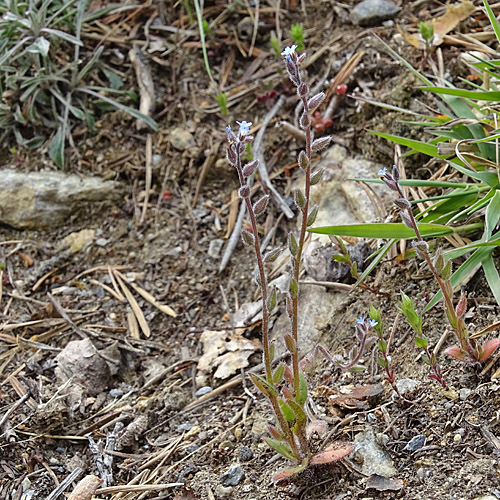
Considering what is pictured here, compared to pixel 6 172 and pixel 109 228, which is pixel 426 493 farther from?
pixel 6 172

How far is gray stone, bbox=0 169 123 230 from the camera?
10.7ft

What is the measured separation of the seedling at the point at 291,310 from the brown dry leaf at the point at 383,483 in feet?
0.34

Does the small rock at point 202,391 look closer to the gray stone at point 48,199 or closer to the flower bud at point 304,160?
the flower bud at point 304,160

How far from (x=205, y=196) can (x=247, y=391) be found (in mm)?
1265

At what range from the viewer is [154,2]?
12.1 ft

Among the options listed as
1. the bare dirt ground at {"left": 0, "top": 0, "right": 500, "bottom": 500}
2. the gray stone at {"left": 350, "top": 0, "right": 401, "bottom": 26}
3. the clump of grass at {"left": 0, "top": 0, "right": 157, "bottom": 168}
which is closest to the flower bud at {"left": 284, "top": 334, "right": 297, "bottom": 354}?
the bare dirt ground at {"left": 0, "top": 0, "right": 500, "bottom": 500}

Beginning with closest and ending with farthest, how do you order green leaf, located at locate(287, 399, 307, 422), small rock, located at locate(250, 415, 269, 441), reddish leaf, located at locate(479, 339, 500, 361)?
green leaf, located at locate(287, 399, 307, 422) < reddish leaf, located at locate(479, 339, 500, 361) < small rock, located at locate(250, 415, 269, 441)

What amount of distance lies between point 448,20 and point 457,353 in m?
1.97

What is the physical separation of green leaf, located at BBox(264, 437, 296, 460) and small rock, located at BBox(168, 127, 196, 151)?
76.6 inches

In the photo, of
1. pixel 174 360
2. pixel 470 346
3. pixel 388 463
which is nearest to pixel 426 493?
pixel 388 463

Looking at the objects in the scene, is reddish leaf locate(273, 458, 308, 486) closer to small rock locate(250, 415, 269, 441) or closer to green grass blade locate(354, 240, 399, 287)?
small rock locate(250, 415, 269, 441)

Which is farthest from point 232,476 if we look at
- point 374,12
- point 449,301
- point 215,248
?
point 374,12

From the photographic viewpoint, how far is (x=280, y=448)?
5.62 feet

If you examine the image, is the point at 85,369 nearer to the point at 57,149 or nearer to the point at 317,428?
the point at 317,428
